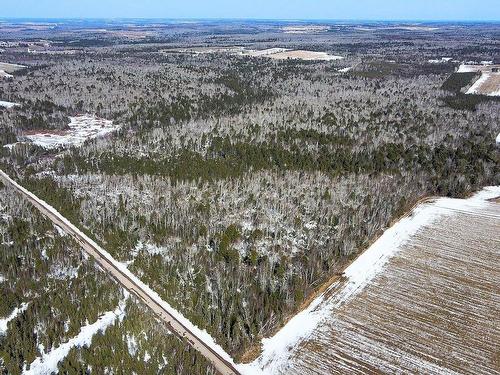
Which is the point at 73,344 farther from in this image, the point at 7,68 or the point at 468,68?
the point at 468,68

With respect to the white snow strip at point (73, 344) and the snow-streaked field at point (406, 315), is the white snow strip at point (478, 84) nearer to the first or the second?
the snow-streaked field at point (406, 315)

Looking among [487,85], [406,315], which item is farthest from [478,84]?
[406,315]

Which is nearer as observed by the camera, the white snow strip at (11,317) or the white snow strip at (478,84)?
the white snow strip at (11,317)

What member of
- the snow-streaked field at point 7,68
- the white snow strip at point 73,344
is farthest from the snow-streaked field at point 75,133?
the snow-streaked field at point 7,68

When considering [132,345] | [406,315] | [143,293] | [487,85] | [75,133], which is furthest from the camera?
[487,85]

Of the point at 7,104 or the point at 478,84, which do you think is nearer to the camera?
the point at 7,104

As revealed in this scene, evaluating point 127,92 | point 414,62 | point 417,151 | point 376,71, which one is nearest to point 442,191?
point 417,151

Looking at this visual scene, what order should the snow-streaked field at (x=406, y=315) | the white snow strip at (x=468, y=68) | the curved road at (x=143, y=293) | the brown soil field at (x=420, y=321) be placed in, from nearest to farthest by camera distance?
the brown soil field at (x=420, y=321) < the snow-streaked field at (x=406, y=315) < the curved road at (x=143, y=293) < the white snow strip at (x=468, y=68)
